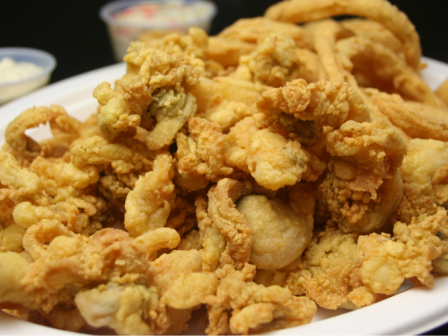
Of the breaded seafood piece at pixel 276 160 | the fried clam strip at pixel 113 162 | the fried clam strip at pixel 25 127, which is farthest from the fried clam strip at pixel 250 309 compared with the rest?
the fried clam strip at pixel 25 127

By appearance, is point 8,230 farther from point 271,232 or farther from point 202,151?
point 271,232

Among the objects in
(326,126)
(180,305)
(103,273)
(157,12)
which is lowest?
(157,12)

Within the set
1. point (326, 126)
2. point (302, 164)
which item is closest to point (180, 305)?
point (302, 164)

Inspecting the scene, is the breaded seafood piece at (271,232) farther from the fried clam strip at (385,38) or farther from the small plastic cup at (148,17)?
the small plastic cup at (148,17)

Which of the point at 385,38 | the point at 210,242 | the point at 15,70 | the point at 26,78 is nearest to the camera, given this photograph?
the point at 210,242

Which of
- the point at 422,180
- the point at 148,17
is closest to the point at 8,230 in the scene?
the point at 422,180

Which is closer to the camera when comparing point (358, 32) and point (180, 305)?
point (180, 305)

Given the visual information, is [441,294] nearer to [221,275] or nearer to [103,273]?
[221,275]
